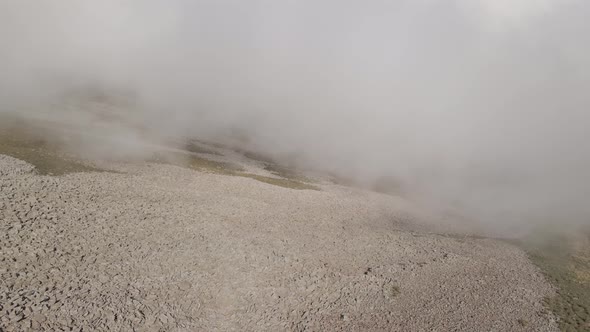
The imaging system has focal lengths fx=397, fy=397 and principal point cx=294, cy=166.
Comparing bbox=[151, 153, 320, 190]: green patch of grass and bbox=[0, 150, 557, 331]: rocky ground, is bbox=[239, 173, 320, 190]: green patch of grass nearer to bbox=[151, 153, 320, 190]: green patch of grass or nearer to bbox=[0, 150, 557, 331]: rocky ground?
bbox=[151, 153, 320, 190]: green patch of grass

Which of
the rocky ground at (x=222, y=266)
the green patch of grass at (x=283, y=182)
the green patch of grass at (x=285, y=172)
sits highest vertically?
the green patch of grass at (x=285, y=172)

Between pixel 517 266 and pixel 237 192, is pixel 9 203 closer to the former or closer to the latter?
pixel 237 192

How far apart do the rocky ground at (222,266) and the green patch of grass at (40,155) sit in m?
2.93

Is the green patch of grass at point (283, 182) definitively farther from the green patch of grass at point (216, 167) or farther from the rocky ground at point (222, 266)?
the rocky ground at point (222, 266)

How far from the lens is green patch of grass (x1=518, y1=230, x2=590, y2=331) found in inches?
1737

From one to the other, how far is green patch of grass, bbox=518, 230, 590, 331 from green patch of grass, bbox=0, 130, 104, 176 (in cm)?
6547

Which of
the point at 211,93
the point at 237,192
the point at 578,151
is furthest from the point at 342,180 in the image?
the point at 578,151

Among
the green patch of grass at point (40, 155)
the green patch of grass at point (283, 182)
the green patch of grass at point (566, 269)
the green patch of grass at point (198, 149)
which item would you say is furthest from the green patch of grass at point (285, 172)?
the green patch of grass at point (566, 269)

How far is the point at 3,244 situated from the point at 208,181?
3319 centimetres

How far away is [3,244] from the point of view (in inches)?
1455

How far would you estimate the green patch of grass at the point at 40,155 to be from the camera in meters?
58.8

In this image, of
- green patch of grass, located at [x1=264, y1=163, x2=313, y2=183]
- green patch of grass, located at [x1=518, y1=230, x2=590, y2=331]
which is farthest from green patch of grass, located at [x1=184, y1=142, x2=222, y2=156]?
green patch of grass, located at [x1=518, y1=230, x2=590, y2=331]

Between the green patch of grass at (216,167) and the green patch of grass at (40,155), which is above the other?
the green patch of grass at (216,167)

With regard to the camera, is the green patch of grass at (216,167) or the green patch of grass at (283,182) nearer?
the green patch of grass at (216,167)
